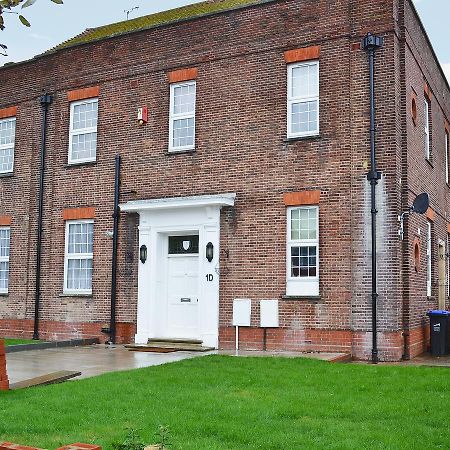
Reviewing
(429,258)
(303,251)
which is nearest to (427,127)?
(429,258)

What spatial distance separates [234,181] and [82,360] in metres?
5.56

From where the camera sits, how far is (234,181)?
16688 millimetres

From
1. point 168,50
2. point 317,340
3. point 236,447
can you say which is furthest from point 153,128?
point 236,447

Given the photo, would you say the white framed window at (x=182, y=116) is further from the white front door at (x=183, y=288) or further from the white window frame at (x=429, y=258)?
the white window frame at (x=429, y=258)

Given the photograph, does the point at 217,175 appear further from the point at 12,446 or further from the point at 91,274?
the point at 12,446

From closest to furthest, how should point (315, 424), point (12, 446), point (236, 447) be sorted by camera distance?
point (12, 446) < point (236, 447) < point (315, 424)

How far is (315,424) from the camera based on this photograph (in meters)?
7.49

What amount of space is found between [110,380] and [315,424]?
421 centimetres

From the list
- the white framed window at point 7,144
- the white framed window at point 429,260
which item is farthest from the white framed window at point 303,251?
the white framed window at point 7,144

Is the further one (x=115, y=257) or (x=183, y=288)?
(x=115, y=257)

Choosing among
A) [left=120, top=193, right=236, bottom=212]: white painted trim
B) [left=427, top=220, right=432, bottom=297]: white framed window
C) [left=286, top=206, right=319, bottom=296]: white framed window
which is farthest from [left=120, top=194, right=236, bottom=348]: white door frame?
[left=427, top=220, right=432, bottom=297]: white framed window

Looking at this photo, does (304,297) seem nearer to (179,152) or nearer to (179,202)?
(179,202)

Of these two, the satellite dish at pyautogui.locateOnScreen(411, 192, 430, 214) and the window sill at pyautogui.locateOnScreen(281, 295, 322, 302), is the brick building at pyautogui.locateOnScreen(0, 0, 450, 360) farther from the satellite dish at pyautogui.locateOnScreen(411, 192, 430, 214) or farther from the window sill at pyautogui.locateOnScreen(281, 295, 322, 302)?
the satellite dish at pyautogui.locateOnScreen(411, 192, 430, 214)

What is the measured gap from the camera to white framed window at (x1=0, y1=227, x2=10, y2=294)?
20484mm
